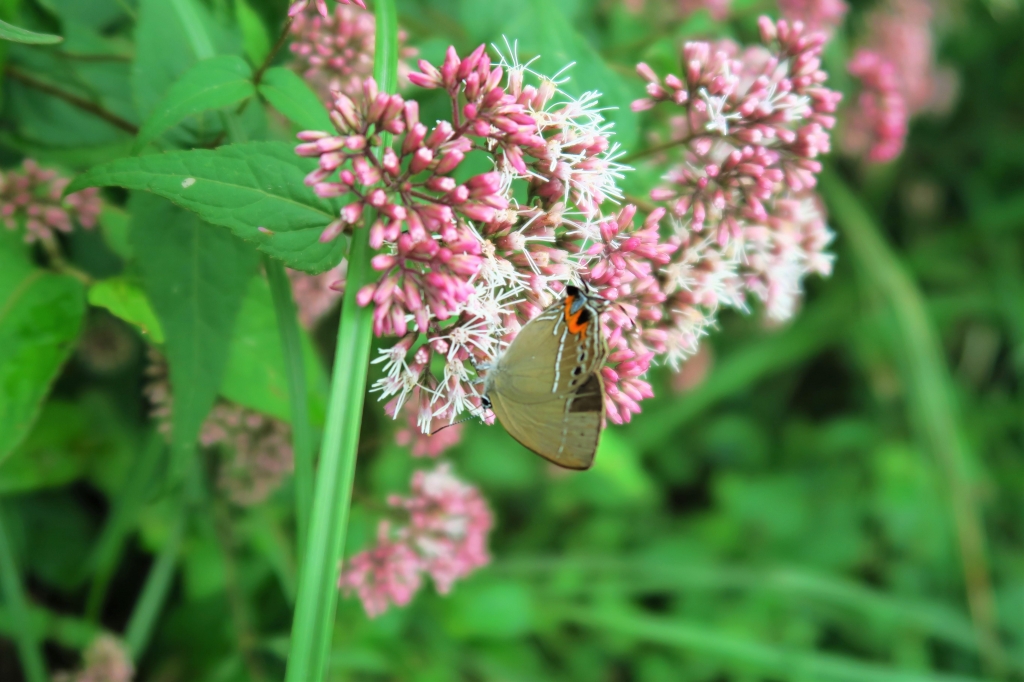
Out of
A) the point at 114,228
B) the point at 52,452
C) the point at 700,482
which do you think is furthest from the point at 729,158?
the point at 700,482

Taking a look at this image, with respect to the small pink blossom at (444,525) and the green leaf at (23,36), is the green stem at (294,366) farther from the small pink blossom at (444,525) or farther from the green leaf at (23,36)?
the small pink blossom at (444,525)

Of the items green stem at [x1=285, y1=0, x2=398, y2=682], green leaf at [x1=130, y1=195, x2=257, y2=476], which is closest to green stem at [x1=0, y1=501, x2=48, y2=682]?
green leaf at [x1=130, y1=195, x2=257, y2=476]

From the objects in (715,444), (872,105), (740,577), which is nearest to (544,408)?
(872,105)

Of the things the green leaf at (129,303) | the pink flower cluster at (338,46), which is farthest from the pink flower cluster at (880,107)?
the green leaf at (129,303)

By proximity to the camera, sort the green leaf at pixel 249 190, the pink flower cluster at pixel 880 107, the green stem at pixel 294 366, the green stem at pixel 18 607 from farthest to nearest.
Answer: the pink flower cluster at pixel 880 107
the green stem at pixel 18 607
the green stem at pixel 294 366
the green leaf at pixel 249 190

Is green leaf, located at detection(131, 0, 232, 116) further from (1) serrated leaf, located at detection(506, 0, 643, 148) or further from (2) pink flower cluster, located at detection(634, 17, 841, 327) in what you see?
(2) pink flower cluster, located at detection(634, 17, 841, 327)

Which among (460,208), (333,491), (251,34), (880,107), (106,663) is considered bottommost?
(106,663)

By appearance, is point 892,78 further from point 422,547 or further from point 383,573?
point 383,573
